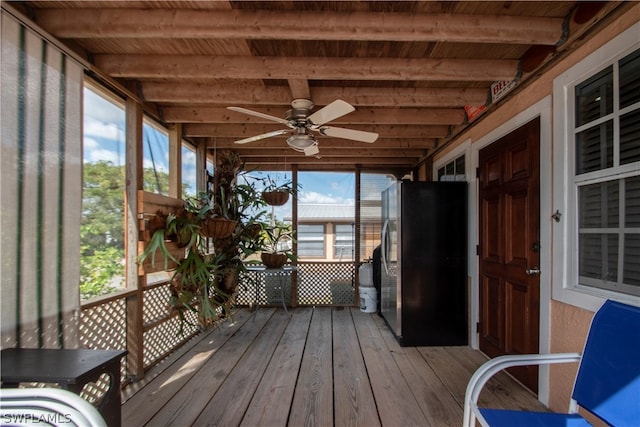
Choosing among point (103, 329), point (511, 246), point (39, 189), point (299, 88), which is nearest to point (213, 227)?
point (103, 329)

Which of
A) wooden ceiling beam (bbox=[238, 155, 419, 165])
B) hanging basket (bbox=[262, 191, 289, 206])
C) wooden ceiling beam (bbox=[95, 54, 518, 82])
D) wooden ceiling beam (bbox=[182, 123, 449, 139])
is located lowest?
hanging basket (bbox=[262, 191, 289, 206])

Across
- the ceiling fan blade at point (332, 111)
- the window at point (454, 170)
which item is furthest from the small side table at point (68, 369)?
the window at point (454, 170)

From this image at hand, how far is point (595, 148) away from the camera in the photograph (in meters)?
1.82

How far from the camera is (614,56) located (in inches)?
65.6

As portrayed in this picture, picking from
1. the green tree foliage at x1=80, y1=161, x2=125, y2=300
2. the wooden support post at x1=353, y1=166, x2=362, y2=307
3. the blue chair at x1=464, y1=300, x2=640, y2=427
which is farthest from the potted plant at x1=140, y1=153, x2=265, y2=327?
the blue chair at x1=464, y1=300, x2=640, y2=427

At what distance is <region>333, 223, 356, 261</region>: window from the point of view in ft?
17.2

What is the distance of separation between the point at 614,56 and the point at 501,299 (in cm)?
196

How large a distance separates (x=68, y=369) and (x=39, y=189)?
1.00m

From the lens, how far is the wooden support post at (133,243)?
2.58 metres

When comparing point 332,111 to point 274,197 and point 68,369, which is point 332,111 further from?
point 274,197

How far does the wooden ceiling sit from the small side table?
70.9 inches

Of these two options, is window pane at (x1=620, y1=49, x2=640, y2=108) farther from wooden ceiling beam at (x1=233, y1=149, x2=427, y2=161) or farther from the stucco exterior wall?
wooden ceiling beam at (x1=233, y1=149, x2=427, y2=161)

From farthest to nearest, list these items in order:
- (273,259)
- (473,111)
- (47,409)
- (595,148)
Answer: (273,259) → (473,111) → (595,148) → (47,409)

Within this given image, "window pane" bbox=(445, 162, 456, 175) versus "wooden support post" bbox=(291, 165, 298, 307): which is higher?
"window pane" bbox=(445, 162, 456, 175)
